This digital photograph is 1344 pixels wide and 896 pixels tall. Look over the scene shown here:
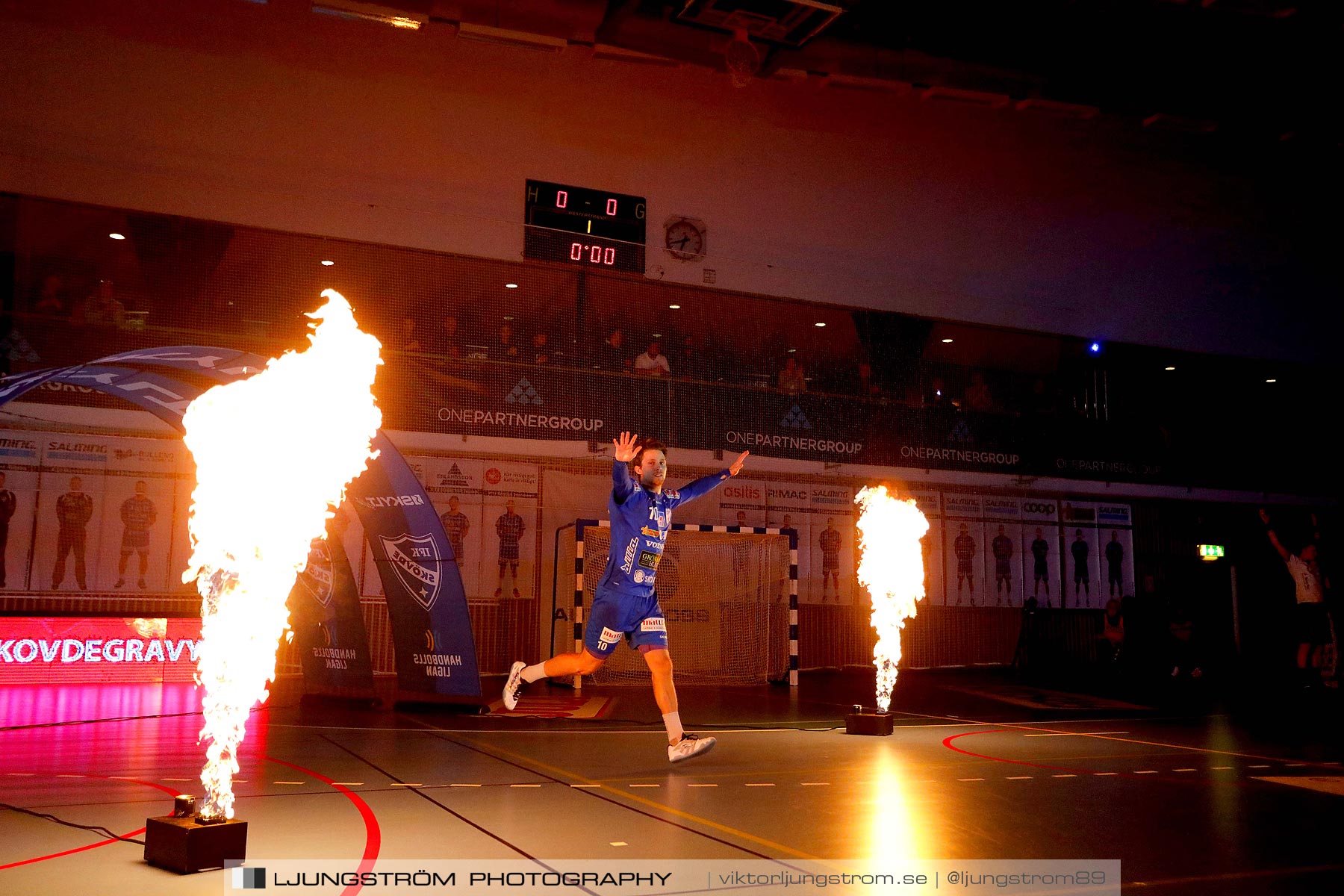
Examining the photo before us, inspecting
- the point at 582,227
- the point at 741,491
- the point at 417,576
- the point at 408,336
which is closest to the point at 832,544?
the point at 741,491

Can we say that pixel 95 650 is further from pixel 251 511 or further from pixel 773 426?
pixel 773 426

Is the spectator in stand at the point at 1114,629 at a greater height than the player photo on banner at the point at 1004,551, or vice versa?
the player photo on banner at the point at 1004,551

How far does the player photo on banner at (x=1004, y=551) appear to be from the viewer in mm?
19156

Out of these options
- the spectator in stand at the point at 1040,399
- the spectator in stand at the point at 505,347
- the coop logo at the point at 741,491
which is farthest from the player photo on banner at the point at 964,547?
the spectator in stand at the point at 505,347

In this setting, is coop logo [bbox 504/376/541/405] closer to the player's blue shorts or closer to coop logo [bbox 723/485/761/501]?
coop logo [bbox 723/485/761/501]

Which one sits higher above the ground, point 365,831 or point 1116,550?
point 1116,550

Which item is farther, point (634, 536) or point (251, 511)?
point (634, 536)

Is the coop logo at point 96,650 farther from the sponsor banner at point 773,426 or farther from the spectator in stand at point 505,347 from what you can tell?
the sponsor banner at point 773,426

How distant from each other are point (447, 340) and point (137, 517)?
5077 millimetres

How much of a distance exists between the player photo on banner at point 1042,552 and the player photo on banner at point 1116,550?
3.49ft

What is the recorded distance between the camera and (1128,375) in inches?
780

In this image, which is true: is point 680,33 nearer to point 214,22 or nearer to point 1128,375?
point 214,22

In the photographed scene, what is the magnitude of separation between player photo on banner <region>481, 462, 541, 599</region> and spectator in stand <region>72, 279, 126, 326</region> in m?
5.68

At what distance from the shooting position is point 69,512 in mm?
13438
